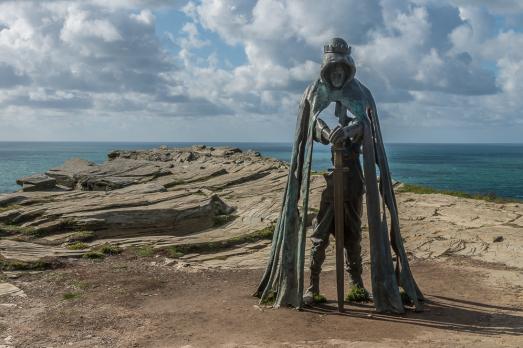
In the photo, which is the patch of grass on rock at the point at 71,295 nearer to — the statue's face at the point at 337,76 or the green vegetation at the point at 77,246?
the green vegetation at the point at 77,246

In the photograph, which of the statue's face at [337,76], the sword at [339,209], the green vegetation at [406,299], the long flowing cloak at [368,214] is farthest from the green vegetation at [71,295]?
the statue's face at [337,76]

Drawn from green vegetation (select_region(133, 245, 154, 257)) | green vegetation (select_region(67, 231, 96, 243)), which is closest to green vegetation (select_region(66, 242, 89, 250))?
green vegetation (select_region(67, 231, 96, 243))

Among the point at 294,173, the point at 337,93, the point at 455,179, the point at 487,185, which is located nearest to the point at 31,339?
the point at 294,173

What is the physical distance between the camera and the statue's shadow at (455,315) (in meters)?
8.54

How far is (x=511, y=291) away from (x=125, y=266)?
868 cm

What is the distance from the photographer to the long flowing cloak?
960cm

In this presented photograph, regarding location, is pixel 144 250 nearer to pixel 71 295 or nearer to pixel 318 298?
pixel 71 295

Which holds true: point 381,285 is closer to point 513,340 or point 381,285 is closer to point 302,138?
point 513,340

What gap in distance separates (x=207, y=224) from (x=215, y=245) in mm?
2395

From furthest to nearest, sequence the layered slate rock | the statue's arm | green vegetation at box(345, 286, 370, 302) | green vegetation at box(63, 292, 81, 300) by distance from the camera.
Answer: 1. the layered slate rock
2. green vegetation at box(63, 292, 81, 300)
3. green vegetation at box(345, 286, 370, 302)
4. the statue's arm

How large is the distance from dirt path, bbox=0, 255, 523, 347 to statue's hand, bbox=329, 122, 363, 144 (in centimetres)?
298

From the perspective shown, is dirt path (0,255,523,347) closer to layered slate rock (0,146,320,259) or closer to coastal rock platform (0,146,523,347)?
coastal rock platform (0,146,523,347)

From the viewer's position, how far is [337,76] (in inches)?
388

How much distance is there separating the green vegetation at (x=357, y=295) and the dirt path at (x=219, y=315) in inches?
14.4
